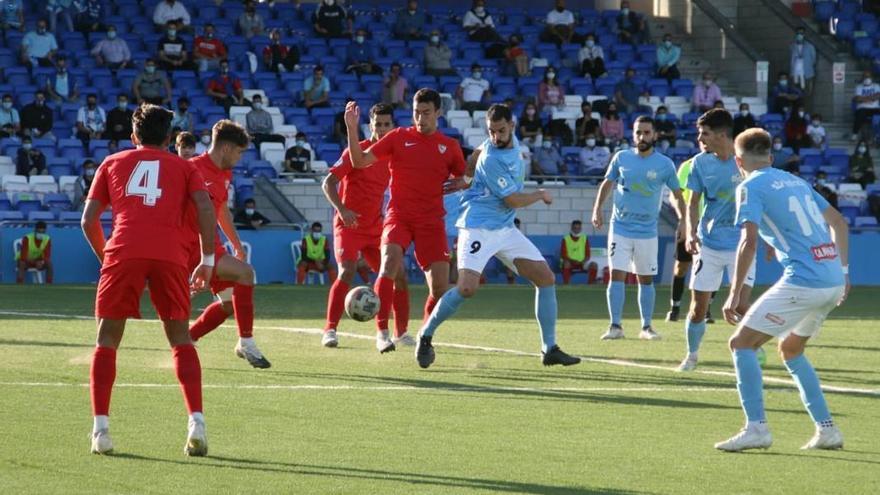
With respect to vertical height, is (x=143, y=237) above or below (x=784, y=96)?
above

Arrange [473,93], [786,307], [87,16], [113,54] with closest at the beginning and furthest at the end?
1. [786,307]
2. [113,54]
3. [473,93]
4. [87,16]

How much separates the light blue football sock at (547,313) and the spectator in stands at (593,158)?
17.6 m

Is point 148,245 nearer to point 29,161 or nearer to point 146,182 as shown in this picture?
point 146,182

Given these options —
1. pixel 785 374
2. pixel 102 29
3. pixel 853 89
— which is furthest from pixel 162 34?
pixel 785 374

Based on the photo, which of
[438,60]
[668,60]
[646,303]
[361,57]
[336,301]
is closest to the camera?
[336,301]

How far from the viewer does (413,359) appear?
13539mm

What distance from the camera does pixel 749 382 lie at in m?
8.77

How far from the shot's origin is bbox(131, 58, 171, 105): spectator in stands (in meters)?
29.9

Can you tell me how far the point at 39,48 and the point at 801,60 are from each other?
16815 millimetres

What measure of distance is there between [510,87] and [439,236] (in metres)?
20.1

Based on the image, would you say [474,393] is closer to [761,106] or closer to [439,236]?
[439,236]

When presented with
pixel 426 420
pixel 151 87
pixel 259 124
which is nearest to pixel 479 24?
pixel 259 124

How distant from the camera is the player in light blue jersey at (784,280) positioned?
28.7 feet

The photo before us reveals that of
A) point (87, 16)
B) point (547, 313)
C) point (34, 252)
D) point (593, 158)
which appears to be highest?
point (87, 16)
